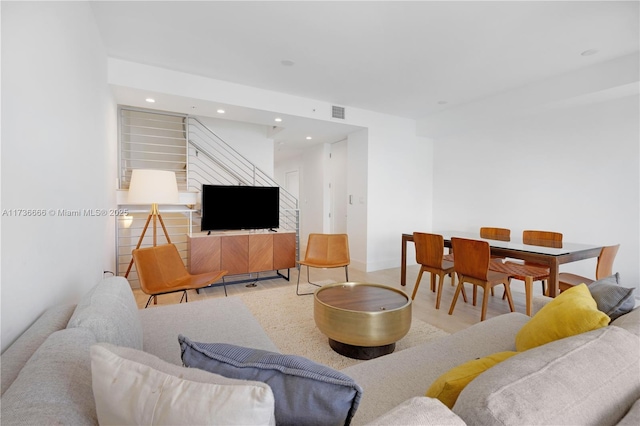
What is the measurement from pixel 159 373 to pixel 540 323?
1345mm

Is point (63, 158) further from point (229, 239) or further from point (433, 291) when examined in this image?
point (433, 291)

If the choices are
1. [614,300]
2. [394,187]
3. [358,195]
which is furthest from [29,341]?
[394,187]

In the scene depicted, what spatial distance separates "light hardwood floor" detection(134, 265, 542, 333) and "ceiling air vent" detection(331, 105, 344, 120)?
2504 mm

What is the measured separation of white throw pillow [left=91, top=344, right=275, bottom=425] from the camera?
1.81 ft

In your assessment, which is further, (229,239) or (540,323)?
(229,239)

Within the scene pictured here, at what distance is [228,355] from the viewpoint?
81 centimetres

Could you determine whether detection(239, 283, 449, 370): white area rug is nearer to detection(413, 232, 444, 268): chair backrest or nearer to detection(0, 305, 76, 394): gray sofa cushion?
detection(413, 232, 444, 268): chair backrest

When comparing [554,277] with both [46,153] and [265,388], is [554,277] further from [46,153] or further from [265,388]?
[46,153]

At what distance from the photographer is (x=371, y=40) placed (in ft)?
9.30

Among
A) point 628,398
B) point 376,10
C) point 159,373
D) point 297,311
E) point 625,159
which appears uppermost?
point 376,10

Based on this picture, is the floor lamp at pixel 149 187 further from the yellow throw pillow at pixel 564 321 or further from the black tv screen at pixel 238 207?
the yellow throw pillow at pixel 564 321

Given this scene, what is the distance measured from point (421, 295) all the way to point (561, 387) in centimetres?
318

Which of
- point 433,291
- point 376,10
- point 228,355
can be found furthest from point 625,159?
point 228,355

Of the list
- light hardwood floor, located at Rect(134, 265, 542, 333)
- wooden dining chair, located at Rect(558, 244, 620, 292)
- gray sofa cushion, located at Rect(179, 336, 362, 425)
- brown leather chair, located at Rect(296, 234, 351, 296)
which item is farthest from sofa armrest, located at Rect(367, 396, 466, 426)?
brown leather chair, located at Rect(296, 234, 351, 296)
